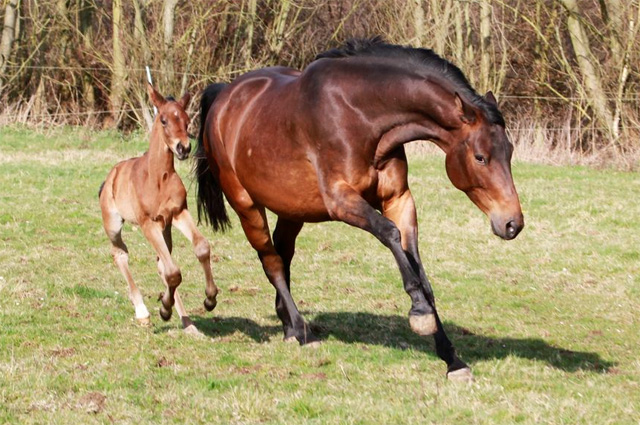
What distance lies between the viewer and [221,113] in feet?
27.4

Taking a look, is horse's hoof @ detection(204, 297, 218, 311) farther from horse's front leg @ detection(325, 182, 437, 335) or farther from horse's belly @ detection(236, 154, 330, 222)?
horse's front leg @ detection(325, 182, 437, 335)

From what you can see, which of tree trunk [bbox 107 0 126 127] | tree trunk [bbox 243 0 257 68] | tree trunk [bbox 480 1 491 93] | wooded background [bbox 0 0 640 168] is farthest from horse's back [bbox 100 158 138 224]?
tree trunk [bbox 243 0 257 68]

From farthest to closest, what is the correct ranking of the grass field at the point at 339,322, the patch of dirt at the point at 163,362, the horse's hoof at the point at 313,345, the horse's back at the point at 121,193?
the horse's back at the point at 121,193, the horse's hoof at the point at 313,345, the patch of dirt at the point at 163,362, the grass field at the point at 339,322

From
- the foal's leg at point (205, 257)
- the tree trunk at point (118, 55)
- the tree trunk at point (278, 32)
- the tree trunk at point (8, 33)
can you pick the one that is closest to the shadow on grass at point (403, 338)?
the foal's leg at point (205, 257)

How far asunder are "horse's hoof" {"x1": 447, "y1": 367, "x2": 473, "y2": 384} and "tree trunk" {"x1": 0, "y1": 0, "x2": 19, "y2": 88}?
1932 cm

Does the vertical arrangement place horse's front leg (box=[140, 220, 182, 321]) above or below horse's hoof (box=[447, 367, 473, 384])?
below

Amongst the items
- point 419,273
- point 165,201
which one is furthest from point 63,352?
point 419,273

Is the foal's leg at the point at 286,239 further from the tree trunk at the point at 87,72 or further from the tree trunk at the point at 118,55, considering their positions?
the tree trunk at the point at 87,72

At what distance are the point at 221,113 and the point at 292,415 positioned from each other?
3533mm

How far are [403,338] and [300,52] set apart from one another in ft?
61.0

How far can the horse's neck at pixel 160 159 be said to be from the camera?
8148mm

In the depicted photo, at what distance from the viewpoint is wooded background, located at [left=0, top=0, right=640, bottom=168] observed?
20.5 metres

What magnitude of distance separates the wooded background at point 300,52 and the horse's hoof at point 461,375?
14.0 meters

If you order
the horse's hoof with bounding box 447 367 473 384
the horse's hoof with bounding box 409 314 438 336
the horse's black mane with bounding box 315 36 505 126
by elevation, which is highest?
the horse's black mane with bounding box 315 36 505 126
